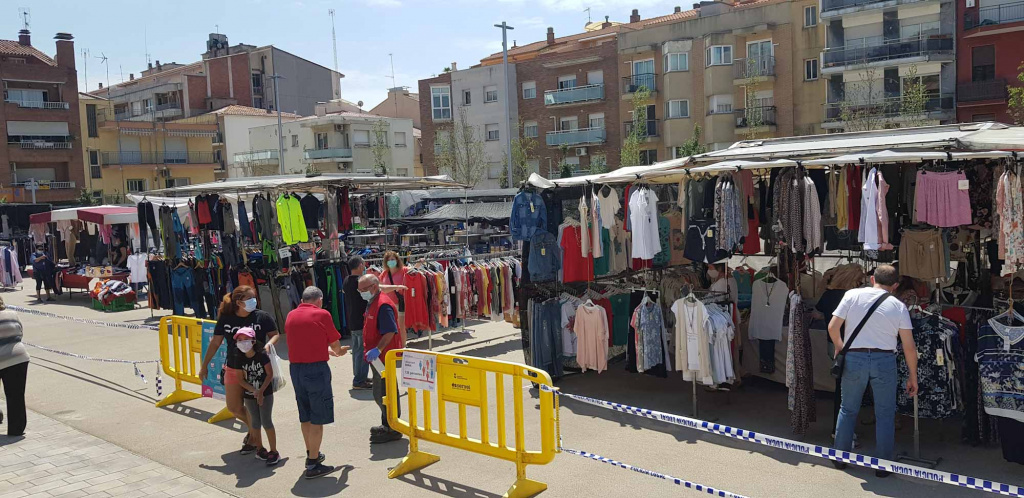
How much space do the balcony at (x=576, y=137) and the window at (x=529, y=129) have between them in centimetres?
198

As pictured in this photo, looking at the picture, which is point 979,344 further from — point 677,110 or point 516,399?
point 677,110

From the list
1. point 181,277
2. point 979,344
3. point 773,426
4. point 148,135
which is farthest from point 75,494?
point 148,135

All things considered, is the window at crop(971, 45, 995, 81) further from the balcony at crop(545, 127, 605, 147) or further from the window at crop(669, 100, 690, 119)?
the balcony at crop(545, 127, 605, 147)

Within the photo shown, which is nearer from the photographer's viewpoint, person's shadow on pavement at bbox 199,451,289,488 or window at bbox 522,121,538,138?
person's shadow on pavement at bbox 199,451,289,488

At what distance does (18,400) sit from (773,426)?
7.94 m

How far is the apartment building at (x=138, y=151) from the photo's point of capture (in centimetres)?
5775

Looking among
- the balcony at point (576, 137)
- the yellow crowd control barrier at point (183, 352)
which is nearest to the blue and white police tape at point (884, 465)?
the yellow crowd control barrier at point (183, 352)

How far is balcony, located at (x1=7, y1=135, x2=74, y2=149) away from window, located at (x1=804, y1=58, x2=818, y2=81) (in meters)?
46.9

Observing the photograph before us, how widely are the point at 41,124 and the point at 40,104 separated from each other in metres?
1.50

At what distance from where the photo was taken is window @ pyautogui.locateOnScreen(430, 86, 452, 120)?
54.5m

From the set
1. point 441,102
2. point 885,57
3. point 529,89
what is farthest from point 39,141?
point 885,57

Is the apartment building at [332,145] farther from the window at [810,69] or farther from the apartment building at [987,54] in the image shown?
the apartment building at [987,54]

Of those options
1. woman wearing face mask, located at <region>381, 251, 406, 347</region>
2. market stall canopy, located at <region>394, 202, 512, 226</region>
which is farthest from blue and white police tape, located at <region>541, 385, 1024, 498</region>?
market stall canopy, located at <region>394, 202, 512, 226</region>

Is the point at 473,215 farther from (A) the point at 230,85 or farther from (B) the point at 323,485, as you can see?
(A) the point at 230,85
